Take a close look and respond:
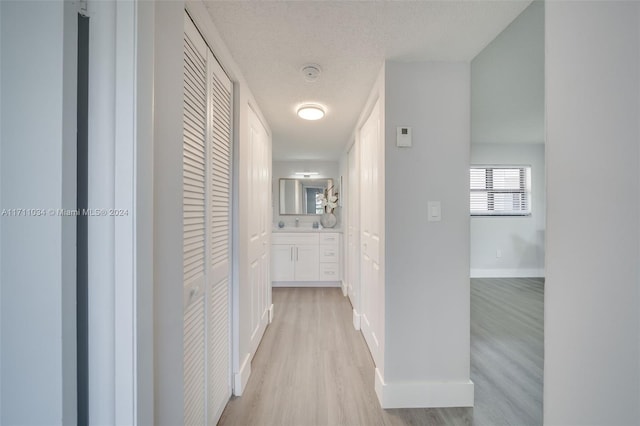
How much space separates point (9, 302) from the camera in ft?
1.92

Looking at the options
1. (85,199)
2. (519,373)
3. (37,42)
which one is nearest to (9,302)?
(85,199)

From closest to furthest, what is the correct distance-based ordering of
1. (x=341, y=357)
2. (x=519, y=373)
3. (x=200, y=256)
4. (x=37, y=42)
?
(x=37, y=42) → (x=200, y=256) → (x=519, y=373) → (x=341, y=357)

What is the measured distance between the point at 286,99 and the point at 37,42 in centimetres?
183

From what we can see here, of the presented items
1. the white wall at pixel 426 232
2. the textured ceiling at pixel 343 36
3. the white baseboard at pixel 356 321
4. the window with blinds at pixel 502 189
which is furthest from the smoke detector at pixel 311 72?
the window with blinds at pixel 502 189

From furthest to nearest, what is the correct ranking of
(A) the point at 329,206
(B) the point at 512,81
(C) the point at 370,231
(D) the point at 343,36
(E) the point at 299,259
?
(A) the point at 329,206
(E) the point at 299,259
(B) the point at 512,81
(C) the point at 370,231
(D) the point at 343,36

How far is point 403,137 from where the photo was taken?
1679mm

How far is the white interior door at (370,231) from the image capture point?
80.7 inches

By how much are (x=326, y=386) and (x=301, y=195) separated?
3663 mm

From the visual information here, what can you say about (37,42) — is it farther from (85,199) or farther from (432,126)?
(432,126)

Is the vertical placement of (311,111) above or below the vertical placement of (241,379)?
above

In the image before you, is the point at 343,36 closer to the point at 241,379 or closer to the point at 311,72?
the point at 311,72

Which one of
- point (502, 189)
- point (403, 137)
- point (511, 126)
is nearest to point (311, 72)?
point (403, 137)

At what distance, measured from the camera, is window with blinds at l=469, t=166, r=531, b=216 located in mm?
4996

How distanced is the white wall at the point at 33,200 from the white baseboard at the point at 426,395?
1.60 m
